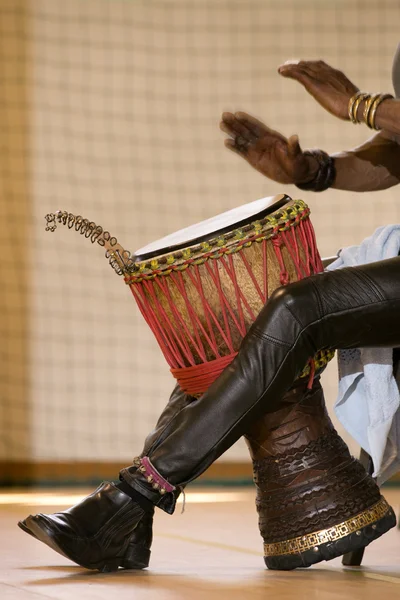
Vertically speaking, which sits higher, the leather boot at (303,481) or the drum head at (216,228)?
the drum head at (216,228)

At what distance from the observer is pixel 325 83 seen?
1867 mm

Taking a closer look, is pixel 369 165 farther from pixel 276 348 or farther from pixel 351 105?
pixel 276 348

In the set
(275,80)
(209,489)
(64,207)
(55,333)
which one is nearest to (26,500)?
(209,489)

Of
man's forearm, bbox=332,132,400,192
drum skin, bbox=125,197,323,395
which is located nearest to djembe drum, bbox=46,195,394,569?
drum skin, bbox=125,197,323,395

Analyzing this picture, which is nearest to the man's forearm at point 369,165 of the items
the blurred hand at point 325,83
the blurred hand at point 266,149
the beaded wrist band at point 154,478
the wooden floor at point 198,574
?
the blurred hand at point 266,149

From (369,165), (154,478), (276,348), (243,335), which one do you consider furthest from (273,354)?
(369,165)

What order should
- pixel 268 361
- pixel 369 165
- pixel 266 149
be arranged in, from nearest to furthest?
pixel 268 361, pixel 266 149, pixel 369 165

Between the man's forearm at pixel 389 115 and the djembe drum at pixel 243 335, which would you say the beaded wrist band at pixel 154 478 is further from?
the man's forearm at pixel 389 115

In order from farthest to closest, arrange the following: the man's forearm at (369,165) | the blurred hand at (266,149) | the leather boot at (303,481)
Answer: the man's forearm at (369,165) < the blurred hand at (266,149) < the leather boot at (303,481)

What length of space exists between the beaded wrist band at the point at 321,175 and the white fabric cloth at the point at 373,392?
41cm

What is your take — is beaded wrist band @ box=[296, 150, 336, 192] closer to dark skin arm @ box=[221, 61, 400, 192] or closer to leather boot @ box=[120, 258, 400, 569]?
dark skin arm @ box=[221, 61, 400, 192]

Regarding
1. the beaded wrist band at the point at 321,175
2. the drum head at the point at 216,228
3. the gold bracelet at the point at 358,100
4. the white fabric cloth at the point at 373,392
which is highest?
the gold bracelet at the point at 358,100

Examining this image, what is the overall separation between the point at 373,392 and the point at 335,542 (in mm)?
257

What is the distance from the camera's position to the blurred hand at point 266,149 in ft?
6.87
